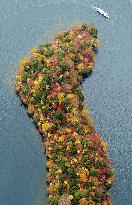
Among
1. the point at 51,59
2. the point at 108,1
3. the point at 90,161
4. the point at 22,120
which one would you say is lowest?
the point at 90,161

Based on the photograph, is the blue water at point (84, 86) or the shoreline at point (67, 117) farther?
the blue water at point (84, 86)

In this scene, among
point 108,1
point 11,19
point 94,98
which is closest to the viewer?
point 94,98

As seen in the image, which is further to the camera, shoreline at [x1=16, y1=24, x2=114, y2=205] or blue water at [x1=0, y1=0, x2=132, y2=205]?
blue water at [x1=0, y1=0, x2=132, y2=205]

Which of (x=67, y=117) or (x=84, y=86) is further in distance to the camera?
(x=84, y=86)

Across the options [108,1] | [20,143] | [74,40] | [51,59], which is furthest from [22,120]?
[108,1]

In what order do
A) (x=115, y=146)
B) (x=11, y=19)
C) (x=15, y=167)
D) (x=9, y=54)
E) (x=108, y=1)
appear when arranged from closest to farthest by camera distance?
(x=15, y=167) → (x=115, y=146) → (x=9, y=54) → (x=11, y=19) → (x=108, y=1)

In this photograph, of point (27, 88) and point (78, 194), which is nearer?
point (78, 194)

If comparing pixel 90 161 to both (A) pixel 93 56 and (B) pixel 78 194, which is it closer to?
(B) pixel 78 194

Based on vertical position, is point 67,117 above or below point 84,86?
below
